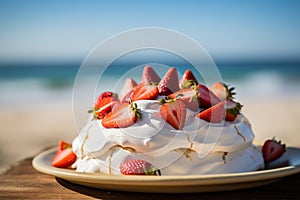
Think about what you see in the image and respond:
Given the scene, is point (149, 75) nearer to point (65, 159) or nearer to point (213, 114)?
point (213, 114)

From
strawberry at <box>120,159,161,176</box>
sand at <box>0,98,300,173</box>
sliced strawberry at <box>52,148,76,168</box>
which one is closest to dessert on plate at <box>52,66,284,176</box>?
strawberry at <box>120,159,161,176</box>

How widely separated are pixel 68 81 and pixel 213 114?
52.7ft

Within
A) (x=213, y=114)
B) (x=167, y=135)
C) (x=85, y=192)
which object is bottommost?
(x=85, y=192)

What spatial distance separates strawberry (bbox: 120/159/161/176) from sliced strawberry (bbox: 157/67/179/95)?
40 cm

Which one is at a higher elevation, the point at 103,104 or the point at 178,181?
the point at 103,104

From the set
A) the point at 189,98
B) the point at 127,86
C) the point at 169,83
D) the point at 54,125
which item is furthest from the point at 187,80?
the point at 54,125

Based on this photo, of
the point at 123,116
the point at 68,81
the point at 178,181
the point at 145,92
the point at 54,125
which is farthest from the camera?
the point at 68,81

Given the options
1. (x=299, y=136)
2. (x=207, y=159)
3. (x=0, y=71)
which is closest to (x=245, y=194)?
(x=207, y=159)

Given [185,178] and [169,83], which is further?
[169,83]

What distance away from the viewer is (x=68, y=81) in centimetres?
1775

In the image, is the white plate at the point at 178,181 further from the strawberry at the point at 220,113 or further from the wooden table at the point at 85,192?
the strawberry at the point at 220,113

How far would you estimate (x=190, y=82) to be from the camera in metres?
2.26

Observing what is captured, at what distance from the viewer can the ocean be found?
1258 centimetres

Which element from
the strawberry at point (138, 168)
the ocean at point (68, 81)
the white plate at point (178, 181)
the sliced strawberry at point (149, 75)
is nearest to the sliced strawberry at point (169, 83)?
the sliced strawberry at point (149, 75)
